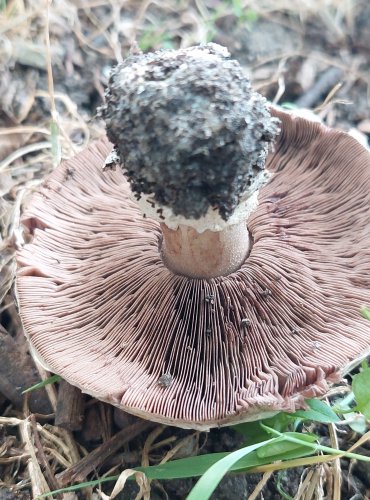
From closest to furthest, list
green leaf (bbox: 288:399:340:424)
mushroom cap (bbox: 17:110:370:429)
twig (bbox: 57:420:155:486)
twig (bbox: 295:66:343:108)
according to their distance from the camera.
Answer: mushroom cap (bbox: 17:110:370:429) → green leaf (bbox: 288:399:340:424) → twig (bbox: 57:420:155:486) → twig (bbox: 295:66:343:108)

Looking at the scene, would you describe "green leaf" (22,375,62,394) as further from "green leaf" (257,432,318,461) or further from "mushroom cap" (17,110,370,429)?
"green leaf" (257,432,318,461)

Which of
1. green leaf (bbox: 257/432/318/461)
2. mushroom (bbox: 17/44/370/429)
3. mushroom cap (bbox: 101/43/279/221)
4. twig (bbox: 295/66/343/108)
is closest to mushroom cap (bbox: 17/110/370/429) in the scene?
mushroom (bbox: 17/44/370/429)

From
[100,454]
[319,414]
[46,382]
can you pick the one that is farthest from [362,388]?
[46,382]

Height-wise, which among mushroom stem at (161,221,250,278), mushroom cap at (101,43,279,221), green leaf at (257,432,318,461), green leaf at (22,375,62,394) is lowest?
green leaf at (22,375,62,394)

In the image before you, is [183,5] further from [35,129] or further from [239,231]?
[239,231]

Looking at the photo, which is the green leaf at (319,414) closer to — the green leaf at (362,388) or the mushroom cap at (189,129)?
the green leaf at (362,388)

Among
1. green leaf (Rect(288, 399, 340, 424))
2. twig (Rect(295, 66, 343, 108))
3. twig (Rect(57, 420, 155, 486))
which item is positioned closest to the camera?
green leaf (Rect(288, 399, 340, 424))

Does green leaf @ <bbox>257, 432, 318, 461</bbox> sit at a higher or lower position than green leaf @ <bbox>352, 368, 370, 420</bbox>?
lower

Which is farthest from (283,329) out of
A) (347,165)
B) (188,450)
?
(347,165)
